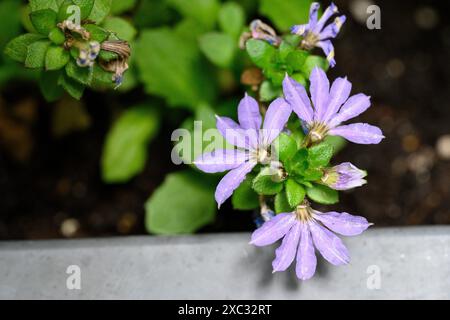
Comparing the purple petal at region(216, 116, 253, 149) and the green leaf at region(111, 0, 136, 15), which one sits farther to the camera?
the green leaf at region(111, 0, 136, 15)

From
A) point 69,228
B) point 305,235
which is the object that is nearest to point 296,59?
point 305,235

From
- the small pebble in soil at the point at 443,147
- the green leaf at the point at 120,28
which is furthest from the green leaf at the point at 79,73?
the small pebble in soil at the point at 443,147

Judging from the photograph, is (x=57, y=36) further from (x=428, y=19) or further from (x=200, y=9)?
(x=428, y=19)

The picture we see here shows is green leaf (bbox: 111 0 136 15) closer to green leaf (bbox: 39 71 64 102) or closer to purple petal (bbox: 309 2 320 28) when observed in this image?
green leaf (bbox: 39 71 64 102)

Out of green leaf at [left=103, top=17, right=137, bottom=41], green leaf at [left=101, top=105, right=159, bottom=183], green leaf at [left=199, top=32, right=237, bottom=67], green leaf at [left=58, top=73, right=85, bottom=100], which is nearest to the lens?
green leaf at [left=58, top=73, right=85, bottom=100]

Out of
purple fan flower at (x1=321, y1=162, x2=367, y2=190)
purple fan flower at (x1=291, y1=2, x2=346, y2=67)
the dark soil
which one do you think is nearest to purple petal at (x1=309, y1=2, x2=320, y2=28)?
purple fan flower at (x1=291, y1=2, x2=346, y2=67)

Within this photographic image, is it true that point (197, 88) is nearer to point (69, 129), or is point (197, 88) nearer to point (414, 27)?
point (69, 129)

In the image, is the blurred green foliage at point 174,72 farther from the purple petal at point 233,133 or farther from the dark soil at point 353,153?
the purple petal at point 233,133
